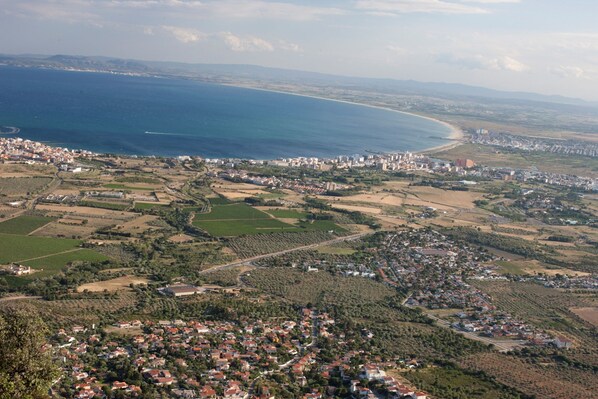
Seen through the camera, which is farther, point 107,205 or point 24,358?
point 107,205

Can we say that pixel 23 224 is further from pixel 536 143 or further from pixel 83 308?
pixel 536 143

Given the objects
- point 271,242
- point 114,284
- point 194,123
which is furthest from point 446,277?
point 194,123

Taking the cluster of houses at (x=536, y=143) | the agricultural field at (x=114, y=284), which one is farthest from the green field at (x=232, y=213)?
the cluster of houses at (x=536, y=143)

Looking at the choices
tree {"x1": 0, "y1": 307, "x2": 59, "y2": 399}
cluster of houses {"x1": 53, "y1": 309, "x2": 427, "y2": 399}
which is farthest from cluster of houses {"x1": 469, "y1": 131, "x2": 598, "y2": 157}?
tree {"x1": 0, "y1": 307, "x2": 59, "y2": 399}

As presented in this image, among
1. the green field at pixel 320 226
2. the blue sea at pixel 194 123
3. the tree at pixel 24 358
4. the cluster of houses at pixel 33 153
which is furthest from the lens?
the blue sea at pixel 194 123

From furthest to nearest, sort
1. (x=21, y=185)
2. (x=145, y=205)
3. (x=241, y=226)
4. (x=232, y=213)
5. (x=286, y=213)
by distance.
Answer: (x=21, y=185)
(x=286, y=213)
(x=232, y=213)
(x=145, y=205)
(x=241, y=226)

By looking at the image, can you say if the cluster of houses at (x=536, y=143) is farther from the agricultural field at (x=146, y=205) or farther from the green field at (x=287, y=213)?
the agricultural field at (x=146, y=205)
